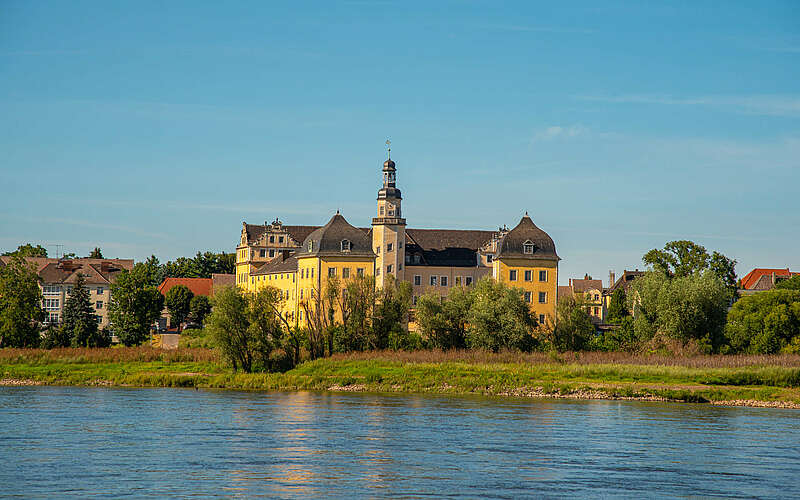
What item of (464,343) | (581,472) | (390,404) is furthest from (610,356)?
(581,472)

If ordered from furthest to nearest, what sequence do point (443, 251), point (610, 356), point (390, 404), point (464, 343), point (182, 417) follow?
point (443, 251)
point (464, 343)
point (610, 356)
point (390, 404)
point (182, 417)

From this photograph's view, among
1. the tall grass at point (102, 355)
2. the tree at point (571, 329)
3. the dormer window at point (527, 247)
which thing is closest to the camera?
the tall grass at point (102, 355)

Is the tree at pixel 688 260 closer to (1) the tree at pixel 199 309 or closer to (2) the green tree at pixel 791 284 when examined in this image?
(2) the green tree at pixel 791 284

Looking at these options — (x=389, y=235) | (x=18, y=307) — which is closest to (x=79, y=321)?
(x=18, y=307)

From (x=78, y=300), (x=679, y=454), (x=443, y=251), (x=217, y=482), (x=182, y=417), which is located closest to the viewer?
(x=217, y=482)

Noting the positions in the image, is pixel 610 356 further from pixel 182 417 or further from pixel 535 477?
pixel 535 477

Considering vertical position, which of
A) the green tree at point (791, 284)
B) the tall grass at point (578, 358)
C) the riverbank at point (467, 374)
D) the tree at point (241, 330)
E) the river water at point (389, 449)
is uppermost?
the green tree at point (791, 284)

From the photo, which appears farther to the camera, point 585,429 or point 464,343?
point 464,343

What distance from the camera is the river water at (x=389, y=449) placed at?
3425cm

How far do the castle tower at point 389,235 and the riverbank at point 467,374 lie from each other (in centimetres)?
2670

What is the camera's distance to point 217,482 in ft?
113

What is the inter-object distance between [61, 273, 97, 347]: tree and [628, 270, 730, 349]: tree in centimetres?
5217

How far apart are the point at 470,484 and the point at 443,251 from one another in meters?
88.1

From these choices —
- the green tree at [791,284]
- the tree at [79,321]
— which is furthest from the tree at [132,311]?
the green tree at [791,284]
